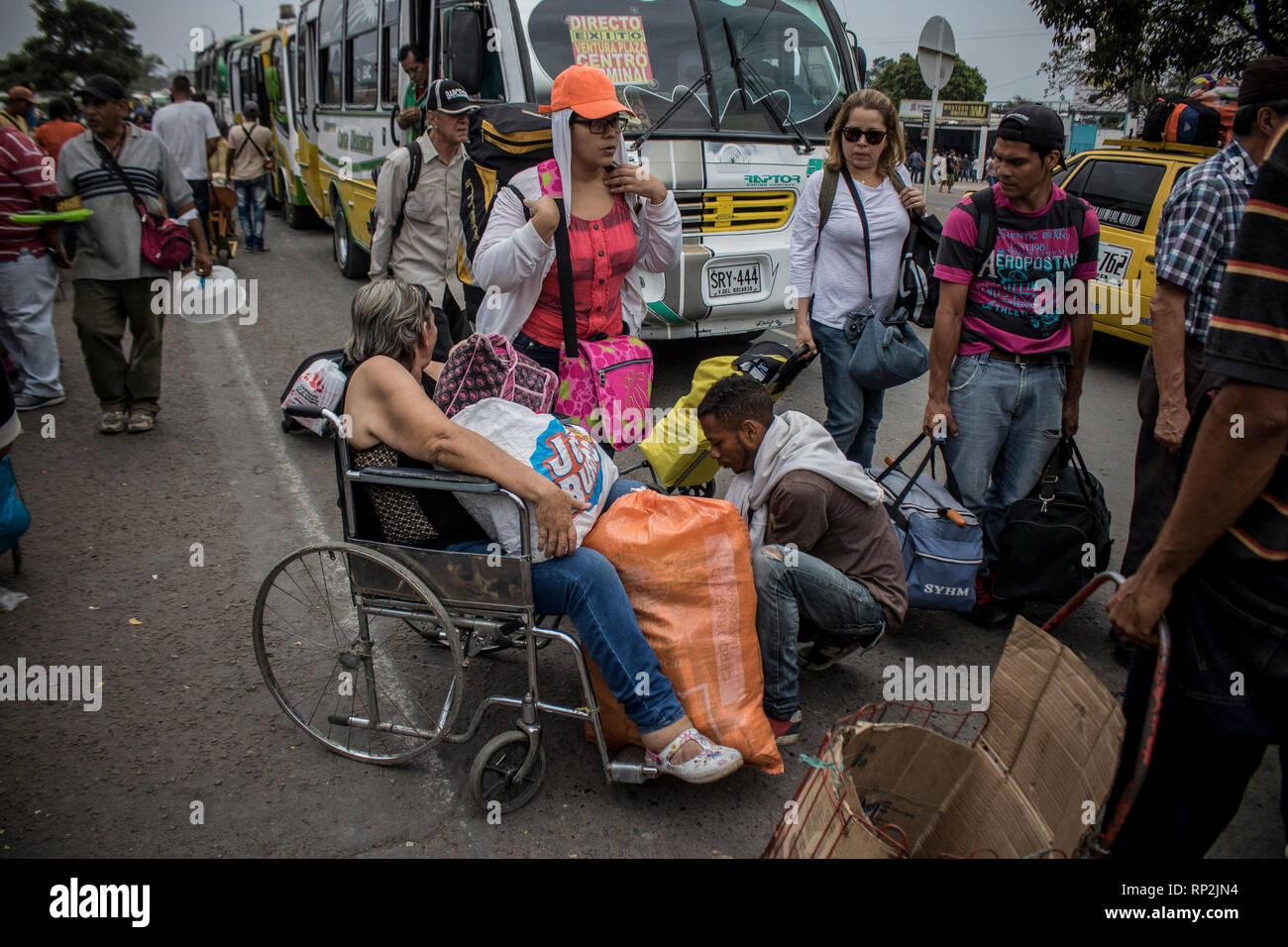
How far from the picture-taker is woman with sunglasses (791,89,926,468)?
12.9 ft

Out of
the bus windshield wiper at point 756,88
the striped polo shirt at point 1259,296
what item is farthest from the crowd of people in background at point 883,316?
the bus windshield wiper at point 756,88

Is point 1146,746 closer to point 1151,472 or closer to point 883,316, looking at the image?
point 1151,472

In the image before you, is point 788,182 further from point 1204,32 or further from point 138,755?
point 1204,32

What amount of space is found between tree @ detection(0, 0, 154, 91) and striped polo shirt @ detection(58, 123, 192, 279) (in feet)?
22.7

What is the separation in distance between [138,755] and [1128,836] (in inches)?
110

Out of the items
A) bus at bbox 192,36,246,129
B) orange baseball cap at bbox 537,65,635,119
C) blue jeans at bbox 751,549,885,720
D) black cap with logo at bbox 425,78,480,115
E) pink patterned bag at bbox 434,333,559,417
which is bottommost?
blue jeans at bbox 751,549,885,720

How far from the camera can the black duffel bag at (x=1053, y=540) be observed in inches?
134

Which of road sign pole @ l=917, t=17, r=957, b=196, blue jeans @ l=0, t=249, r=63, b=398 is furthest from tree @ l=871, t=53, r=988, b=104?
blue jeans @ l=0, t=249, r=63, b=398

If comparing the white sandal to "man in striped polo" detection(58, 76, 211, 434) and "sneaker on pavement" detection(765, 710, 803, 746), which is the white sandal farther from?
"man in striped polo" detection(58, 76, 211, 434)

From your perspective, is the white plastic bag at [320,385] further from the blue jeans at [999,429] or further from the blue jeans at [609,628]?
the blue jeans at [999,429]

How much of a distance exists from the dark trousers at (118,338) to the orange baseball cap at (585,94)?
336cm

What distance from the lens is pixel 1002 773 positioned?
2.07 meters

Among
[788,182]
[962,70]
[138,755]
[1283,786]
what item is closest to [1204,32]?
[788,182]
